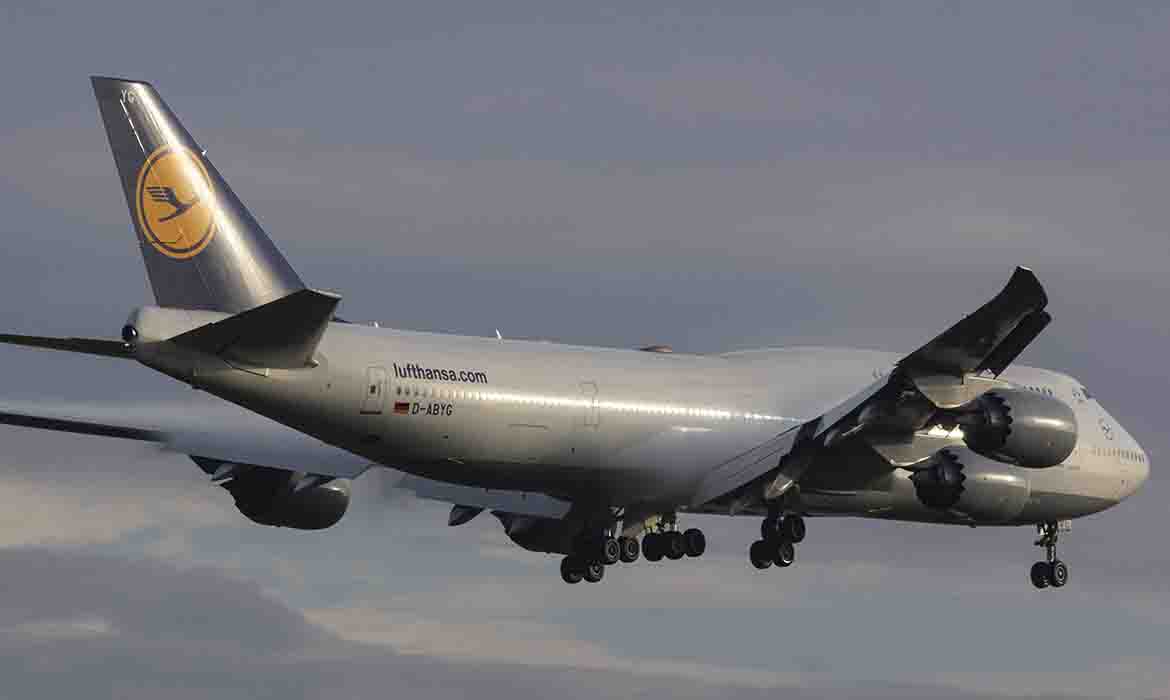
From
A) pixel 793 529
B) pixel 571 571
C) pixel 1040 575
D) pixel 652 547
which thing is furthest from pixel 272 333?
pixel 1040 575

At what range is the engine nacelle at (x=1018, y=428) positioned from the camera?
1521 inches

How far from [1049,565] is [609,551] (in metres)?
11.2

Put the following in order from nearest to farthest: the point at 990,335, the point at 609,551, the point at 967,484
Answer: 1. the point at 990,335
2. the point at 967,484
3. the point at 609,551

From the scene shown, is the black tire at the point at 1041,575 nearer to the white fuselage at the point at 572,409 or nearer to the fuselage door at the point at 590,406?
the white fuselage at the point at 572,409

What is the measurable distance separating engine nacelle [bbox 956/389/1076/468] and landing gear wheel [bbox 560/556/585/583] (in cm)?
933

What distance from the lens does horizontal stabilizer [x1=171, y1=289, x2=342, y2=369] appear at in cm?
3341

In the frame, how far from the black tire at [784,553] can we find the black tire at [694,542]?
182 centimetres

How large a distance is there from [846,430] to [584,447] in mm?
5170

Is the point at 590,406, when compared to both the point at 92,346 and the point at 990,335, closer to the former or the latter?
the point at 990,335

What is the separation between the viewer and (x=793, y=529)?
1702 inches

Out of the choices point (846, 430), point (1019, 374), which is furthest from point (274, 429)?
point (1019, 374)

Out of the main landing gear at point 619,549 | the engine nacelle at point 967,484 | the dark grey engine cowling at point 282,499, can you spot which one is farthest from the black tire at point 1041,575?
the dark grey engine cowling at point 282,499

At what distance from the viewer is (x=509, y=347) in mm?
39906

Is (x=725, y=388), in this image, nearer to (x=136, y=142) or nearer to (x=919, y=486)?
(x=919, y=486)
